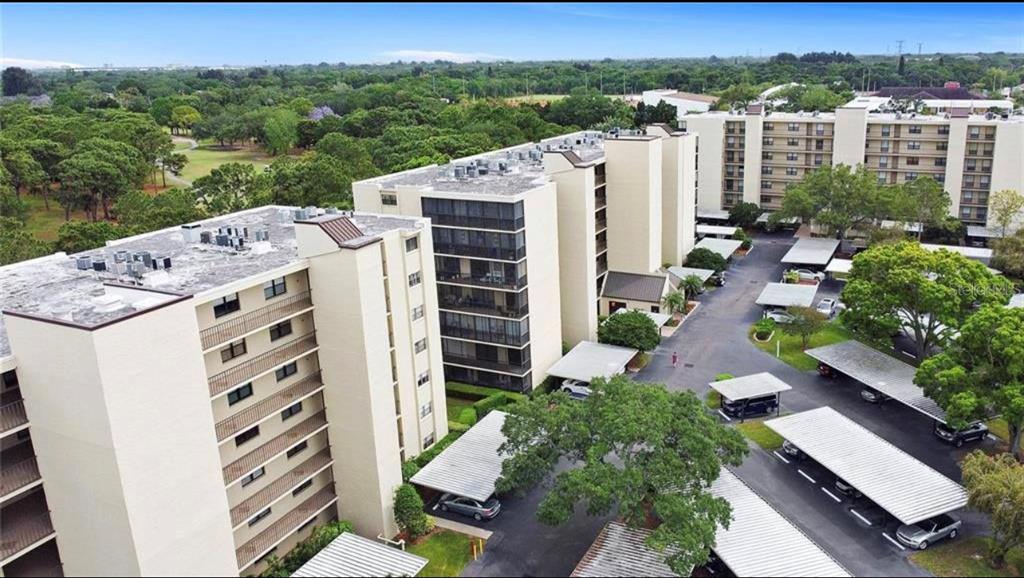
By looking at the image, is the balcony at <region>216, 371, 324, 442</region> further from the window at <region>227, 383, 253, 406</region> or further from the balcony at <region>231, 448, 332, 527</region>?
the balcony at <region>231, 448, 332, 527</region>

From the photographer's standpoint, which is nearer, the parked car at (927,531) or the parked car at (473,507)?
the parked car at (927,531)

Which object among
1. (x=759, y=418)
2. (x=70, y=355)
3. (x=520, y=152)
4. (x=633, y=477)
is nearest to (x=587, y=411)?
(x=633, y=477)

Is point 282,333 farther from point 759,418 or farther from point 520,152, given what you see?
point 520,152

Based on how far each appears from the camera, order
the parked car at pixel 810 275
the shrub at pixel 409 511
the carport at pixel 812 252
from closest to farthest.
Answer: the shrub at pixel 409 511
the parked car at pixel 810 275
the carport at pixel 812 252

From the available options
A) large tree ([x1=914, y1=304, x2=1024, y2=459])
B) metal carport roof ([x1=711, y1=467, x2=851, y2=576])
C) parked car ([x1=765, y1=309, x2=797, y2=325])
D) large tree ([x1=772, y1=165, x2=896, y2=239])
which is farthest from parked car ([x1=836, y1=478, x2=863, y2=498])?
large tree ([x1=772, y1=165, x2=896, y2=239])

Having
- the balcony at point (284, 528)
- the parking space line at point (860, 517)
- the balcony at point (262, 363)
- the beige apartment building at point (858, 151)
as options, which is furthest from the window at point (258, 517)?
the beige apartment building at point (858, 151)

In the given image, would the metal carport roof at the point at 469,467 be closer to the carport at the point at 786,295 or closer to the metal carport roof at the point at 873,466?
the metal carport roof at the point at 873,466

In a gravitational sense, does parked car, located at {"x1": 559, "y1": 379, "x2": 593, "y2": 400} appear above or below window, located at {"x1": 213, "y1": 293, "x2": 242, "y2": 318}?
below

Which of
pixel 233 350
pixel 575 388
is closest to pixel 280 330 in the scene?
pixel 233 350
